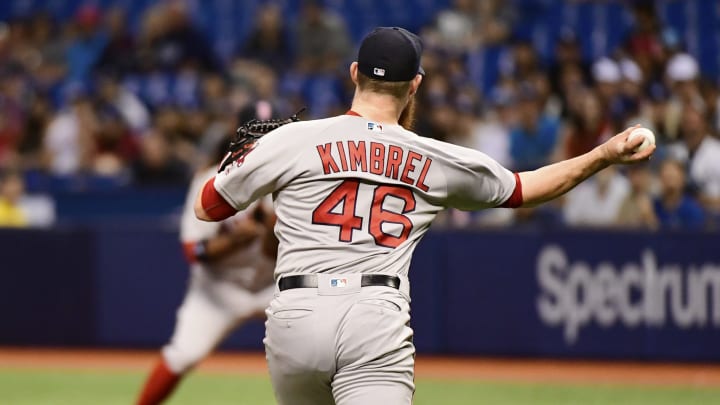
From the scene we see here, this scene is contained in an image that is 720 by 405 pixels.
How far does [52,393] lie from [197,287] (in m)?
2.62

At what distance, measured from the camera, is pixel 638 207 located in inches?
465

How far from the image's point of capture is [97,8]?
18812mm

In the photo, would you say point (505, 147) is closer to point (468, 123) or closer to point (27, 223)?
point (468, 123)

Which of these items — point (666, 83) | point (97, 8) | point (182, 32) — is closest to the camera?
point (666, 83)

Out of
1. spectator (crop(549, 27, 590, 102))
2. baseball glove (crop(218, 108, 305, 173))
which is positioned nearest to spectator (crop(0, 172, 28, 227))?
spectator (crop(549, 27, 590, 102))

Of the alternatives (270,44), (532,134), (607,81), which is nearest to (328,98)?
(270,44)

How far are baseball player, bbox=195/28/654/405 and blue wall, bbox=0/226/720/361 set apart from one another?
733 centimetres

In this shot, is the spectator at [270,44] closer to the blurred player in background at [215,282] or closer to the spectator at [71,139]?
the spectator at [71,139]

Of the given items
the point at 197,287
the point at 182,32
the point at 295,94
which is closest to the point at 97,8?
the point at 182,32

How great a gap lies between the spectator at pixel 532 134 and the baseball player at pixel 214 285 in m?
5.82

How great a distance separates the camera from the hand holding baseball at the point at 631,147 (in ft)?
14.1

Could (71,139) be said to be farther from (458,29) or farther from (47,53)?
(458,29)

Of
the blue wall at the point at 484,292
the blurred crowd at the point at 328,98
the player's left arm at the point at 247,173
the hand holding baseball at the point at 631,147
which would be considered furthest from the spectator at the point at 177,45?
the hand holding baseball at the point at 631,147

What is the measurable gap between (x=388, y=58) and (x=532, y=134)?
369 inches
